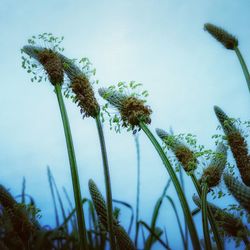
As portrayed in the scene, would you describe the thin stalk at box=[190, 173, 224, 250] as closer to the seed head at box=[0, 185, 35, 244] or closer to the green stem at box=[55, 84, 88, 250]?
the green stem at box=[55, 84, 88, 250]

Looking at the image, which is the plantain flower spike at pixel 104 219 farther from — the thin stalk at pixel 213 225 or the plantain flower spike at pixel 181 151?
the plantain flower spike at pixel 181 151

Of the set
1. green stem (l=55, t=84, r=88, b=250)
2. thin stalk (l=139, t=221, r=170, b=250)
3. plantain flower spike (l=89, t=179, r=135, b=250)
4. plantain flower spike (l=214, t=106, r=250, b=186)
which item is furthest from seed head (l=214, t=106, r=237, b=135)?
thin stalk (l=139, t=221, r=170, b=250)

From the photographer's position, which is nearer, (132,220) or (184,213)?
(132,220)

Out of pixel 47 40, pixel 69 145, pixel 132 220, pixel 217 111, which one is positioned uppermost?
pixel 47 40

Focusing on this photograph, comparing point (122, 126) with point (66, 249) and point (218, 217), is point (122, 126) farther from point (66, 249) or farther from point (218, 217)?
point (66, 249)

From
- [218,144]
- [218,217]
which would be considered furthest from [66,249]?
[218,144]

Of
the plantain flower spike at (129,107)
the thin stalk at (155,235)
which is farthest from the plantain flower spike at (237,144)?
the thin stalk at (155,235)

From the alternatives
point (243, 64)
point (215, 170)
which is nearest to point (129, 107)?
point (215, 170)

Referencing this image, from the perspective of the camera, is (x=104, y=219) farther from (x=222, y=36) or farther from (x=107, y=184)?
(x=222, y=36)
